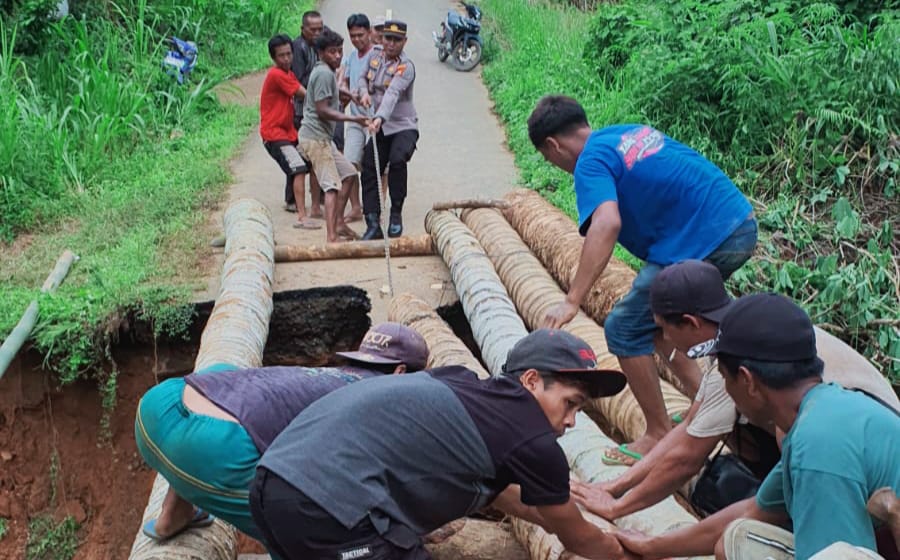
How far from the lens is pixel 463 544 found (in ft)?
14.1

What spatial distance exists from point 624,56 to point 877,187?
497 cm

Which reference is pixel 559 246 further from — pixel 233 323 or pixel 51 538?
pixel 51 538

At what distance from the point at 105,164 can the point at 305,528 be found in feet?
26.9

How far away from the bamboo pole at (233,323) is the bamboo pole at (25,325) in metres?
1.30

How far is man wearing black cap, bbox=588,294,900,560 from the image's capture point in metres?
2.49

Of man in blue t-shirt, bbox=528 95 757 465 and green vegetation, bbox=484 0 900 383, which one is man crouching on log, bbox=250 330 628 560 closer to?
man in blue t-shirt, bbox=528 95 757 465

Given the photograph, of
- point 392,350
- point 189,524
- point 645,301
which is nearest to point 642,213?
point 645,301

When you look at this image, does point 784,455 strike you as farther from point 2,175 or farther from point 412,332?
point 2,175

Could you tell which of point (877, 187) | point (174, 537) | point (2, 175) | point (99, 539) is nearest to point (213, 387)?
point (174, 537)

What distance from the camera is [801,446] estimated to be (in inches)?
101

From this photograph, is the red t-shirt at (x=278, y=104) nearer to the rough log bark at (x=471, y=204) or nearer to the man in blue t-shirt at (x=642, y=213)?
the rough log bark at (x=471, y=204)

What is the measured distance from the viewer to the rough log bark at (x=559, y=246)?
20.8 feet

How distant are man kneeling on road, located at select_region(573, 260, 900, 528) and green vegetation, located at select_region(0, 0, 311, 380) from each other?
4.41 m

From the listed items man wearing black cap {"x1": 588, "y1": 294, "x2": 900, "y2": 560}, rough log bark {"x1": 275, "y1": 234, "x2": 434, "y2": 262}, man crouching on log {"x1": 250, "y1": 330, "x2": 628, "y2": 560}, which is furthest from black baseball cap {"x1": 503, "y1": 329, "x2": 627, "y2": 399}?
rough log bark {"x1": 275, "y1": 234, "x2": 434, "y2": 262}
